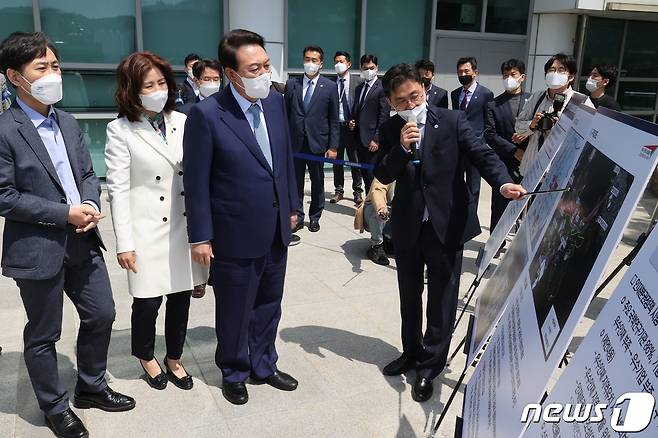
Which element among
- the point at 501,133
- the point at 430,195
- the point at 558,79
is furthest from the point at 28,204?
the point at 501,133

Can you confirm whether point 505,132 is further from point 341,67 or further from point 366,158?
point 341,67

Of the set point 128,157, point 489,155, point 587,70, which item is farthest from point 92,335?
point 587,70

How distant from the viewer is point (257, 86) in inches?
114

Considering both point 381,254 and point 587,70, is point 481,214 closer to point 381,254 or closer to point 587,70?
point 381,254

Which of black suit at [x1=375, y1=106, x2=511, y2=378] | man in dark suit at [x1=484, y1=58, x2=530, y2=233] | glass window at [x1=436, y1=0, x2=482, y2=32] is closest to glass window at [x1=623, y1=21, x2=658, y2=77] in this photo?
glass window at [x1=436, y1=0, x2=482, y2=32]

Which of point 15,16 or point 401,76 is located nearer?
point 401,76

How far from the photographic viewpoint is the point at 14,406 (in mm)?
3162

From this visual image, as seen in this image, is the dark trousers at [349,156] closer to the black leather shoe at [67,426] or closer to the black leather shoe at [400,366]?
the black leather shoe at [400,366]

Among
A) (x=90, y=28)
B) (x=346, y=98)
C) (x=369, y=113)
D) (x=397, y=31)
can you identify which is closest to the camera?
(x=369, y=113)

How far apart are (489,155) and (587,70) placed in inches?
390

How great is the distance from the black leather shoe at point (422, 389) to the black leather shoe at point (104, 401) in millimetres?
1619

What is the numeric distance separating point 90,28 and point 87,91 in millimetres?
907

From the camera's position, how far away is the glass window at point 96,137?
8.52 meters

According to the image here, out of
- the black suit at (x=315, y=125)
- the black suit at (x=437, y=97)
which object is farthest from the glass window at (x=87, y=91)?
the black suit at (x=437, y=97)
